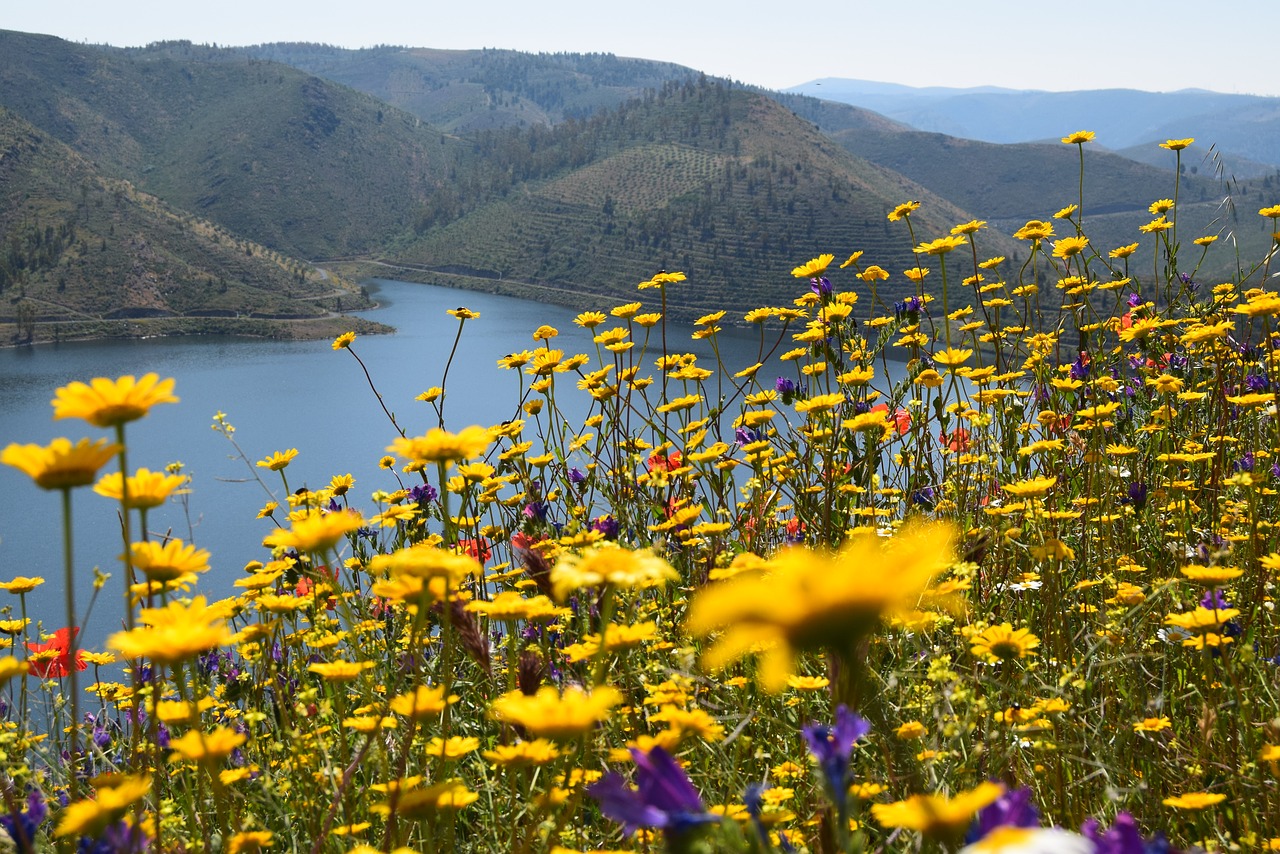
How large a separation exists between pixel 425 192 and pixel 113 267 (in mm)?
68545

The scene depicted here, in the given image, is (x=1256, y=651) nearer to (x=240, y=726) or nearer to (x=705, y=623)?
(x=705, y=623)

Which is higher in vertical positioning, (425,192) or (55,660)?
(425,192)

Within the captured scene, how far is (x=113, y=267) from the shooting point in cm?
4925

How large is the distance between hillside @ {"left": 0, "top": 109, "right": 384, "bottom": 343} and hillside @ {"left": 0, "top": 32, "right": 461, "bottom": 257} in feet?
115

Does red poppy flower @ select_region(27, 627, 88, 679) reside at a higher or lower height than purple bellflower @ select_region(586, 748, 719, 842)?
lower

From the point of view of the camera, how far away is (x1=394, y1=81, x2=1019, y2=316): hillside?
223ft

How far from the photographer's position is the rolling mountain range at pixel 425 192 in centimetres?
5297

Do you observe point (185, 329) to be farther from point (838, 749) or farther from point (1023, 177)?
point (1023, 177)

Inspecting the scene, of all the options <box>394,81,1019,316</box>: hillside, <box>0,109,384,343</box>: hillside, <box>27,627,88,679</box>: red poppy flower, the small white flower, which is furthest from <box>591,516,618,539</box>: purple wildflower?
<box>394,81,1019,316</box>: hillside

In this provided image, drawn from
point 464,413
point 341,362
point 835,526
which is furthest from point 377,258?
point 835,526

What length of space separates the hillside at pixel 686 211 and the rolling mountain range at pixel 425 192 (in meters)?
0.29

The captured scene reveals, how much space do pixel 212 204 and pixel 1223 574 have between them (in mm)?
108266

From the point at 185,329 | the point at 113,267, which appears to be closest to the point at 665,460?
the point at 185,329

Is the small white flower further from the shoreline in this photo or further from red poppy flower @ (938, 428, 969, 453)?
the shoreline
